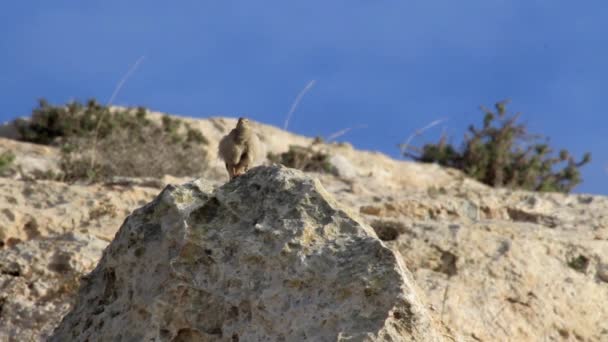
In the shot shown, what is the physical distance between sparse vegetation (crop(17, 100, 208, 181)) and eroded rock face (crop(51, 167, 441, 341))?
553cm

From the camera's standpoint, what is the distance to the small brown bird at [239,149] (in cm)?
669

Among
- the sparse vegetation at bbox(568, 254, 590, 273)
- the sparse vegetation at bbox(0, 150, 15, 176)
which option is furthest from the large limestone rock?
the sparse vegetation at bbox(0, 150, 15, 176)

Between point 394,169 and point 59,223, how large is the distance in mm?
11828

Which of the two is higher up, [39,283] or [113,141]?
[113,141]

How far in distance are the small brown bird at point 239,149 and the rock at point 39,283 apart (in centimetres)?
128

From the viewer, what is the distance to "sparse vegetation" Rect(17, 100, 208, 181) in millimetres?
12234

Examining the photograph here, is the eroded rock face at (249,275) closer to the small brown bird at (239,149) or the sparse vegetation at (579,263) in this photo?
the small brown bird at (239,149)

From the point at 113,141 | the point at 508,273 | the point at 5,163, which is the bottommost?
the point at 508,273

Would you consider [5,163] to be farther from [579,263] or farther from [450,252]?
[579,263]

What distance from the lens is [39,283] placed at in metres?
6.93

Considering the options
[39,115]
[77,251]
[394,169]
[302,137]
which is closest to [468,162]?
[394,169]

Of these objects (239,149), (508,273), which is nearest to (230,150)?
(239,149)

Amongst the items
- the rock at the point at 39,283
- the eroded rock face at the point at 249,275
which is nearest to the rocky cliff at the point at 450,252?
the rock at the point at 39,283

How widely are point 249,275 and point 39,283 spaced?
3.40 meters
